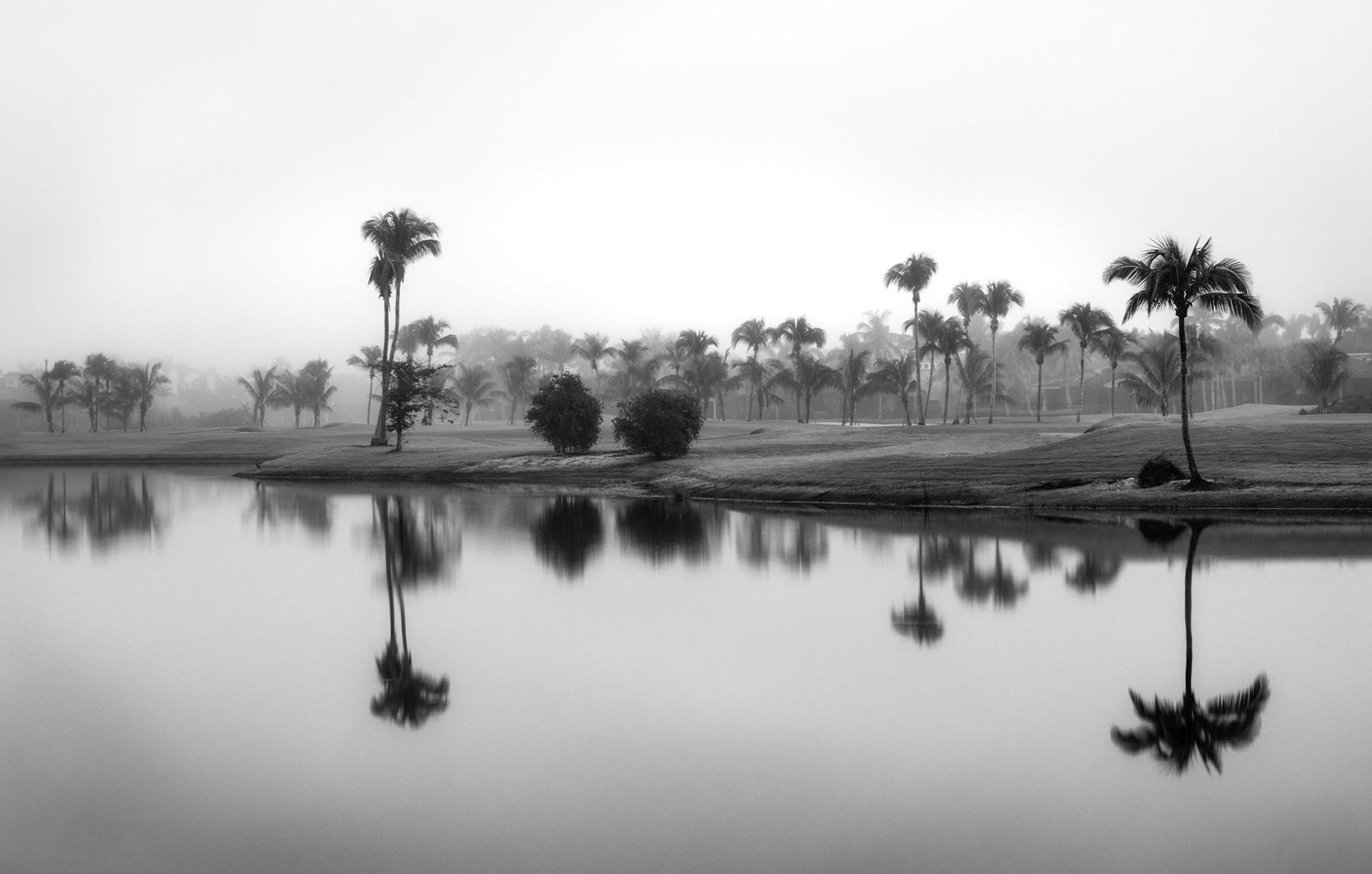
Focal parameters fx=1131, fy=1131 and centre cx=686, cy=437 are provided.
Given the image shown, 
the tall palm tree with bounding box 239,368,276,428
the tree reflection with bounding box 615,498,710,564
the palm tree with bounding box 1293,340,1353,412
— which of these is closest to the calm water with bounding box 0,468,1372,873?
the tree reflection with bounding box 615,498,710,564

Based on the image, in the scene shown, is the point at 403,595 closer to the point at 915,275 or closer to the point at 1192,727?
the point at 1192,727

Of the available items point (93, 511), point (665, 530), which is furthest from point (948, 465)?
point (93, 511)

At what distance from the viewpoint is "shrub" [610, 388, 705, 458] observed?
Answer: 170 feet

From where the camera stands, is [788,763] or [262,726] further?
[262,726]

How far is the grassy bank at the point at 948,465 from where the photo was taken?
3409 cm

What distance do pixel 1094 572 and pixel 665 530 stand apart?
11.7 m

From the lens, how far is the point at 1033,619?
15.0 m

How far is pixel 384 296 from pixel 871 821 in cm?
6297

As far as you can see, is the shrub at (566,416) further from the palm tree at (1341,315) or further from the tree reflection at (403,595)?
the palm tree at (1341,315)

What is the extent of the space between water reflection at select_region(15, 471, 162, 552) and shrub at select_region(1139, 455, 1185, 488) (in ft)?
92.8

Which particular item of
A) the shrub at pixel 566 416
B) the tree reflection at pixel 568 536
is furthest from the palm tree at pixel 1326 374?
the tree reflection at pixel 568 536

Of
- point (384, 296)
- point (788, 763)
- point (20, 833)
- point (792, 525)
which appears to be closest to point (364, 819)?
point (20, 833)

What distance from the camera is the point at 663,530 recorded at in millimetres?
28469

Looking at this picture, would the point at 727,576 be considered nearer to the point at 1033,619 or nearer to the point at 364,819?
the point at 1033,619
